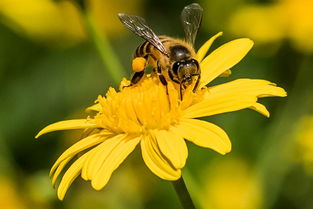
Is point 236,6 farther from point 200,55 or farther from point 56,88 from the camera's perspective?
point 200,55

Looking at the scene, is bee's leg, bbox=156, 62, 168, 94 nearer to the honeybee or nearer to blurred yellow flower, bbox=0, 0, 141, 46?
the honeybee

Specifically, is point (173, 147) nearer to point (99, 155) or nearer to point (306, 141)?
point (99, 155)

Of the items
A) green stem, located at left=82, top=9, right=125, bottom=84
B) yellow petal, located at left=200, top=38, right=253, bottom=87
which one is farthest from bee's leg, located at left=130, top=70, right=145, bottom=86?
green stem, located at left=82, top=9, right=125, bottom=84

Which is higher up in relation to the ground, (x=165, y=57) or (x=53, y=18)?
(x=165, y=57)

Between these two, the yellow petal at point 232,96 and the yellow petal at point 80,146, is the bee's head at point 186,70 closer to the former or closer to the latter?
the yellow petal at point 232,96

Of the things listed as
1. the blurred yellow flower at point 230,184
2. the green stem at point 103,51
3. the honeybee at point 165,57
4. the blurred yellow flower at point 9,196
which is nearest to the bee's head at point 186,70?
the honeybee at point 165,57

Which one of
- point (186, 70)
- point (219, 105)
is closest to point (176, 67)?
point (186, 70)
